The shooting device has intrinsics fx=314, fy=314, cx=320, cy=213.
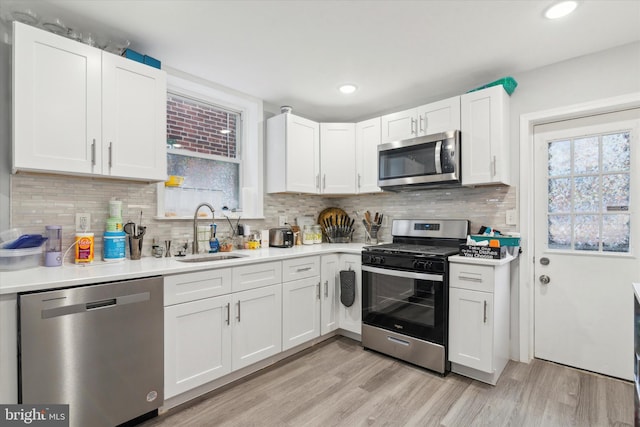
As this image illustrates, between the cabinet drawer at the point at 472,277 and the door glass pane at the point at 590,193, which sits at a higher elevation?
the door glass pane at the point at 590,193

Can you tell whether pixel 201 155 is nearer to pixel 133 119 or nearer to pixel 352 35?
pixel 133 119

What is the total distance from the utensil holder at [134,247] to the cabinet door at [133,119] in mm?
438

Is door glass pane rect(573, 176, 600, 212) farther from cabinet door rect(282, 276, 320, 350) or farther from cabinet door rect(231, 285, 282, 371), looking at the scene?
cabinet door rect(231, 285, 282, 371)

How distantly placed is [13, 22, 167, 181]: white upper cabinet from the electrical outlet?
34 cm

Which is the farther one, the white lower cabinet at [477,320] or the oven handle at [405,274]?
the oven handle at [405,274]

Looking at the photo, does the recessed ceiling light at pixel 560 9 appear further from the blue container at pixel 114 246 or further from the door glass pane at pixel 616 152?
the blue container at pixel 114 246

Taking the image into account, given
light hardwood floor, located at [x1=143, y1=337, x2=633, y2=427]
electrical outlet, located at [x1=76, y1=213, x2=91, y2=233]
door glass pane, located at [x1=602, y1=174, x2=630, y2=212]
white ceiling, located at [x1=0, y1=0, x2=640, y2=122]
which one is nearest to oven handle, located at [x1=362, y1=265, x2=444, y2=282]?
light hardwood floor, located at [x1=143, y1=337, x2=633, y2=427]

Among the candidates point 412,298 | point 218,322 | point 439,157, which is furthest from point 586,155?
point 218,322

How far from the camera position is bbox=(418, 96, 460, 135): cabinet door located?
268 centimetres

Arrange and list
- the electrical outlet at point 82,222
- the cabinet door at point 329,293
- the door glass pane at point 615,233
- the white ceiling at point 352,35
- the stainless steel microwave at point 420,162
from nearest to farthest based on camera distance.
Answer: the white ceiling at point 352,35 → the electrical outlet at point 82,222 → the door glass pane at point 615,233 → the stainless steel microwave at point 420,162 → the cabinet door at point 329,293

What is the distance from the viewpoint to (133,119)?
6.81ft

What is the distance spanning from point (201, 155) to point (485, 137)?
247 cm

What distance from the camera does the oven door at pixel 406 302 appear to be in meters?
2.35

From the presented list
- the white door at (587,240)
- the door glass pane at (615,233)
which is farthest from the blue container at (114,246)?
the door glass pane at (615,233)
